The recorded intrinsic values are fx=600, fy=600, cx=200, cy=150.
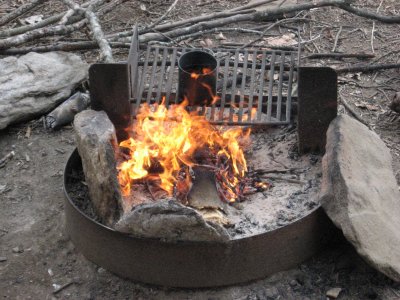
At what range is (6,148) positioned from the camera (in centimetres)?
508

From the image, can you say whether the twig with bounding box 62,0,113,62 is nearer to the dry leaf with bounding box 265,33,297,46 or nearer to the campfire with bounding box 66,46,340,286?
the campfire with bounding box 66,46,340,286

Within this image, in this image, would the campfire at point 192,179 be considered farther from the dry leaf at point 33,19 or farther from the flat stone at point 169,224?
the dry leaf at point 33,19

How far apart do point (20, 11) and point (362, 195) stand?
4724 millimetres

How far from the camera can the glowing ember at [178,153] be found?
161 inches

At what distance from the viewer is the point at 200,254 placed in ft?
11.4

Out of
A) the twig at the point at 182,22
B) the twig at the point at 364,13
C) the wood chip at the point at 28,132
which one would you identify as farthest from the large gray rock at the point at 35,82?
the twig at the point at 364,13

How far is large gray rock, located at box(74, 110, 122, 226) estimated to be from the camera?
363cm

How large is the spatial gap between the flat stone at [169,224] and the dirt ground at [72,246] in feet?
1.52

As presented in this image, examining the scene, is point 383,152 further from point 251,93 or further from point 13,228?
point 13,228

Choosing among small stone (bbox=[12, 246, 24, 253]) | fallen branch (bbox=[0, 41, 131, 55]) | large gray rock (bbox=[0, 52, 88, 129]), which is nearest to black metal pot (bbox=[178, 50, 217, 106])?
small stone (bbox=[12, 246, 24, 253])

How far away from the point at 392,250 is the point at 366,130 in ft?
3.23

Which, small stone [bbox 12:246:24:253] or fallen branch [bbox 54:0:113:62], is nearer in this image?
small stone [bbox 12:246:24:253]

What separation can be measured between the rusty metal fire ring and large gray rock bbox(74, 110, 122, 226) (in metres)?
0.13

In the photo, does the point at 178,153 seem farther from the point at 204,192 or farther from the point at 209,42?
the point at 209,42
